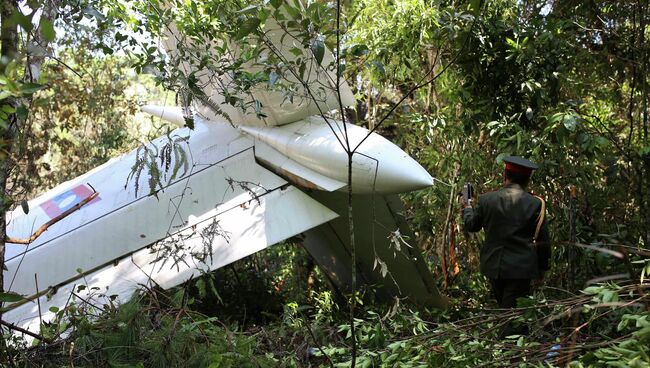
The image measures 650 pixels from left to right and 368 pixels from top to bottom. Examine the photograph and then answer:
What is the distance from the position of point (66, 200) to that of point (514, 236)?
4.52 m

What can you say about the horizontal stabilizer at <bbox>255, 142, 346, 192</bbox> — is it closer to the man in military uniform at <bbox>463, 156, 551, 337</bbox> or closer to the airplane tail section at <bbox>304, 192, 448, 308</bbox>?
the airplane tail section at <bbox>304, 192, 448, 308</bbox>

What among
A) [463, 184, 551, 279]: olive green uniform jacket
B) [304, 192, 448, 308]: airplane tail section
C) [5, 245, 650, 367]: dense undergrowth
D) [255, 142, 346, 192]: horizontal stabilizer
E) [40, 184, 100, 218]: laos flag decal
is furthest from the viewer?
[40, 184, 100, 218]: laos flag decal

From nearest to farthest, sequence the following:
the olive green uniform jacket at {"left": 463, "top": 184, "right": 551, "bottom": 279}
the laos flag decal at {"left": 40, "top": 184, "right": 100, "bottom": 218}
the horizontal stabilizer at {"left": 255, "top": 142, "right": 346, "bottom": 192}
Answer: the olive green uniform jacket at {"left": 463, "top": 184, "right": 551, "bottom": 279}
the horizontal stabilizer at {"left": 255, "top": 142, "right": 346, "bottom": 192}
the laos flag decal at {"left": 40, "top": 184, "right": 100, "bottom": 218}

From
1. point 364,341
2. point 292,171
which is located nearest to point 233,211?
point 292,171

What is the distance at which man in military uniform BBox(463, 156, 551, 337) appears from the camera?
463 cm

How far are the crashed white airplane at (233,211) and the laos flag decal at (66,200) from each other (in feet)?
0.05

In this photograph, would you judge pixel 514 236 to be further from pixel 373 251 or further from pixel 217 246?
pixel 217 246

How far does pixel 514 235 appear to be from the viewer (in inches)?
184

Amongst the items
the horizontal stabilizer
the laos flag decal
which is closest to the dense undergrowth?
the horizontal stabilizer

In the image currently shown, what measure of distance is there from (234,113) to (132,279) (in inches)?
83.7

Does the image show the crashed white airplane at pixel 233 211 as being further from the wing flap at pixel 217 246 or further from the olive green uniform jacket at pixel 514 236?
the olive green uniform jacket at pixel 514 236

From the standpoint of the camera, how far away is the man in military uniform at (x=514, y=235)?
463 cm

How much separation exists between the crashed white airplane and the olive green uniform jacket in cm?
95

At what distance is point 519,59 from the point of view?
5973 millimetres
